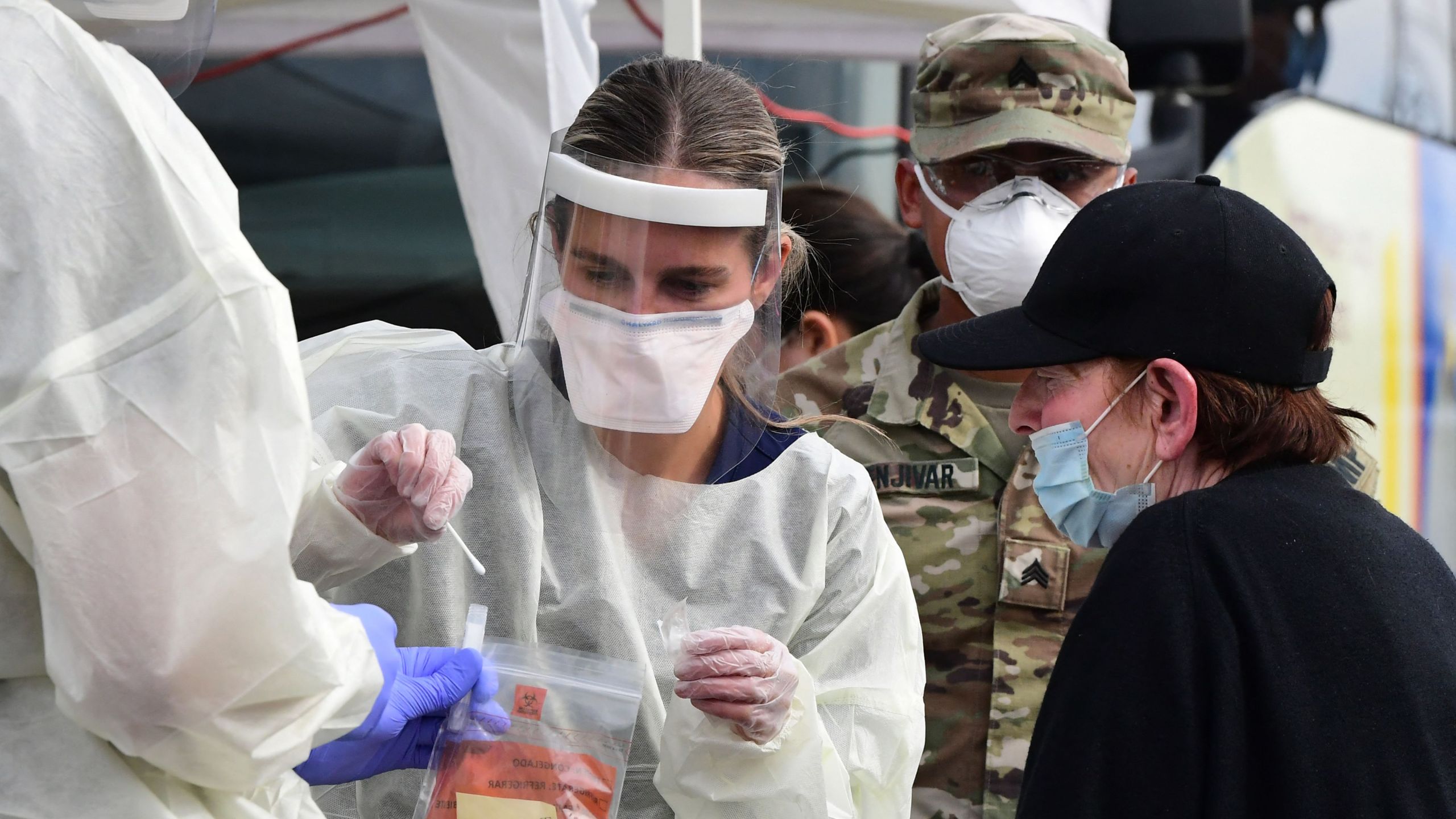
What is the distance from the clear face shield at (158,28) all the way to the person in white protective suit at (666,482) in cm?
55

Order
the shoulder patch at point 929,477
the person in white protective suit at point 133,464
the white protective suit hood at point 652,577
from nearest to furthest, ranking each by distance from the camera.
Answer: the person in white protective suit at point 133,464
the white protective suit hood at point 652,577
the shoulder patch at point 929,477

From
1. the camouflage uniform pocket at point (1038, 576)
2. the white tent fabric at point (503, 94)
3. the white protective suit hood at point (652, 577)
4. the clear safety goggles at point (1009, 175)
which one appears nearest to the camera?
the white protective suit hood at point (652, 577)

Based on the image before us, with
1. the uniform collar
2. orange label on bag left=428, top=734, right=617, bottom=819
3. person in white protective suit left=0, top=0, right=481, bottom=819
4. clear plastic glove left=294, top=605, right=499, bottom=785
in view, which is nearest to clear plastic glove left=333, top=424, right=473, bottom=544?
clear plastic glove left=294, top=605, right=499, bottom=785

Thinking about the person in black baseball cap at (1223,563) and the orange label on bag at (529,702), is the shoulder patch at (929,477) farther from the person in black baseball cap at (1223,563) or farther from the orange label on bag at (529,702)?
the orange label on bag at (529,702)

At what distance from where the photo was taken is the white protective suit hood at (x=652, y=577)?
1814mm

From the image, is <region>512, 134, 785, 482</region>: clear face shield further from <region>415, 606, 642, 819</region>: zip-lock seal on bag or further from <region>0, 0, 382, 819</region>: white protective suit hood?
<region>0, 0, 382, 819</region>: white protective suit hood

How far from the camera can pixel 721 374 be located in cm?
202

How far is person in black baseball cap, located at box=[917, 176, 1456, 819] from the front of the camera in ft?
4.28

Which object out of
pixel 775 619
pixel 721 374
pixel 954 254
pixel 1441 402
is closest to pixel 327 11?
pixel 954 254

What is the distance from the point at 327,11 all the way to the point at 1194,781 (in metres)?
3.47

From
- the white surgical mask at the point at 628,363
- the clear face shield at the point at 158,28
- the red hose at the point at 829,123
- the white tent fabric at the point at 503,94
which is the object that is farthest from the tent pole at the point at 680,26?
the clear face shield at the point at 158,28

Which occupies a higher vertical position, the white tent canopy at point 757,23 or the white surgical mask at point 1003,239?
the white tent canopy at point 757,23

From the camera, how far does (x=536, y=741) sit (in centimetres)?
160

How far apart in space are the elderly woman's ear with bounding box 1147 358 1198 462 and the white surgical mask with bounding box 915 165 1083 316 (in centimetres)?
116
